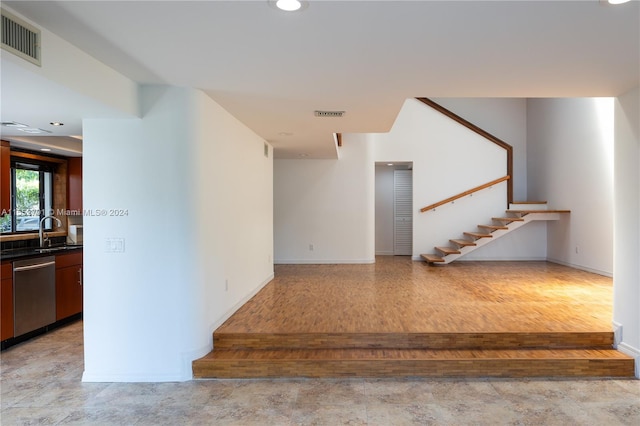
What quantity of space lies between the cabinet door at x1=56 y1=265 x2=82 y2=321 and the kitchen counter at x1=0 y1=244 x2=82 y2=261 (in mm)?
219

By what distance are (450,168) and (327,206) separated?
289 cm

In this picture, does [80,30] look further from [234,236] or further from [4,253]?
[4,253]

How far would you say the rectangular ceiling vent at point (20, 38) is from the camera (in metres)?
1.89

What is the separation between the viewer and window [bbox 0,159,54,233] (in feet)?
16.7

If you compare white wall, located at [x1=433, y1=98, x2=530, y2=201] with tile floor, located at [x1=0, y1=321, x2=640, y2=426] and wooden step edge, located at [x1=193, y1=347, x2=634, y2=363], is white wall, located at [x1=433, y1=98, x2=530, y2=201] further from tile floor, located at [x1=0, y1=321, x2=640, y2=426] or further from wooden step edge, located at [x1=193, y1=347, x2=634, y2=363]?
tile floor, located at [x1=0, y1=321, x2=640, y2=426]

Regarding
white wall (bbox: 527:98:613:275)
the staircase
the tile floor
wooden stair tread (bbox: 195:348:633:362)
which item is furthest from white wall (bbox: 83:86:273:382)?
white wall (bbox: 527:98:613:275)

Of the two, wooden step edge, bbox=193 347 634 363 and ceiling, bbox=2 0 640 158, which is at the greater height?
ceiling, bbox=2 0 640 158

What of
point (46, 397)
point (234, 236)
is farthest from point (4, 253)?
point (234, 236)

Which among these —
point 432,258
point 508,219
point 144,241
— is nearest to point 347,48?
point 144,241

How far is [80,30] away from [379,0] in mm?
1713

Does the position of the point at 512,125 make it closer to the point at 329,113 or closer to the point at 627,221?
the point at 627,221

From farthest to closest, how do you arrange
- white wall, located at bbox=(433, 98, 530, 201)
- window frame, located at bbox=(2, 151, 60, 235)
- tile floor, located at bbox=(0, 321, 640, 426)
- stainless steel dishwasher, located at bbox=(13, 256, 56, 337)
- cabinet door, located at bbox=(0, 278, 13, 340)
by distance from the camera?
white wall, located at bbox=(433, 98, 530, 201), window frame, located at bbox=(2, 151, 60, 235), stainless steel dishwasher, located at bbox=(13, 256, 56, 337), cabinet door, located at bbox=(0, 278, 13, 340), tile floor, located at bbox=(0, 321, 640, 426)

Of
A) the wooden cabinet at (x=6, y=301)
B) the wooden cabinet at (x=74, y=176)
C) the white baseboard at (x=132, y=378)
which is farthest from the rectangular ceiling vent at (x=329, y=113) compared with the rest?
the wooden cabinet at (x=74, y=176)

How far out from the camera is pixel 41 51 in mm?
2133
